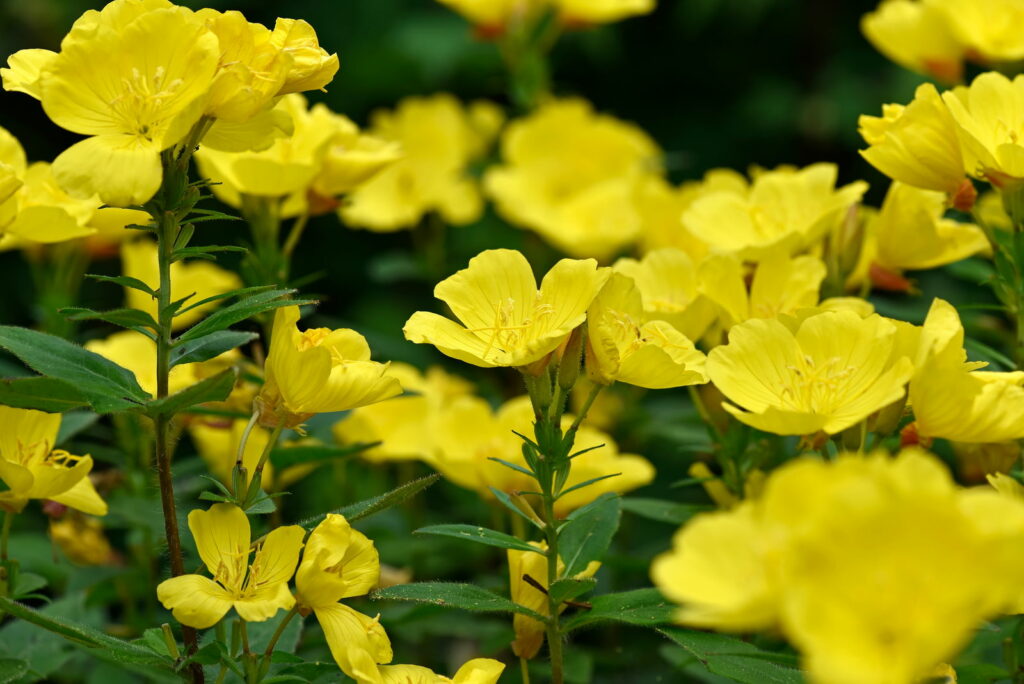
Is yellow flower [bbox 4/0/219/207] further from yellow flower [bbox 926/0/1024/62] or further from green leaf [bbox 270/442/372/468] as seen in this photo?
yellow flower [bbox 926/0/1024/62]

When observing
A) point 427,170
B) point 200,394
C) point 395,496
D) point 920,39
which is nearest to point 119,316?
point 200,394

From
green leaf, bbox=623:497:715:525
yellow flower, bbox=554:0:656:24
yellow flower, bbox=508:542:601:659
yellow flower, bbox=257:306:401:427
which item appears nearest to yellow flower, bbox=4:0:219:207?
yellow flower, bbox=257:306:401:427

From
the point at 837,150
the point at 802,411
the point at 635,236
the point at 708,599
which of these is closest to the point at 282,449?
the point at 802,411

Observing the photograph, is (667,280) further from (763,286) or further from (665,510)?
(665,510)

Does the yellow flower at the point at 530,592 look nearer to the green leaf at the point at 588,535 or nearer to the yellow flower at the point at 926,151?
the green leaf at the point at 588,535

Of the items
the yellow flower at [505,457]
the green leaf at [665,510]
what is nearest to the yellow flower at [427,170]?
the yellow flower at [505,457]
